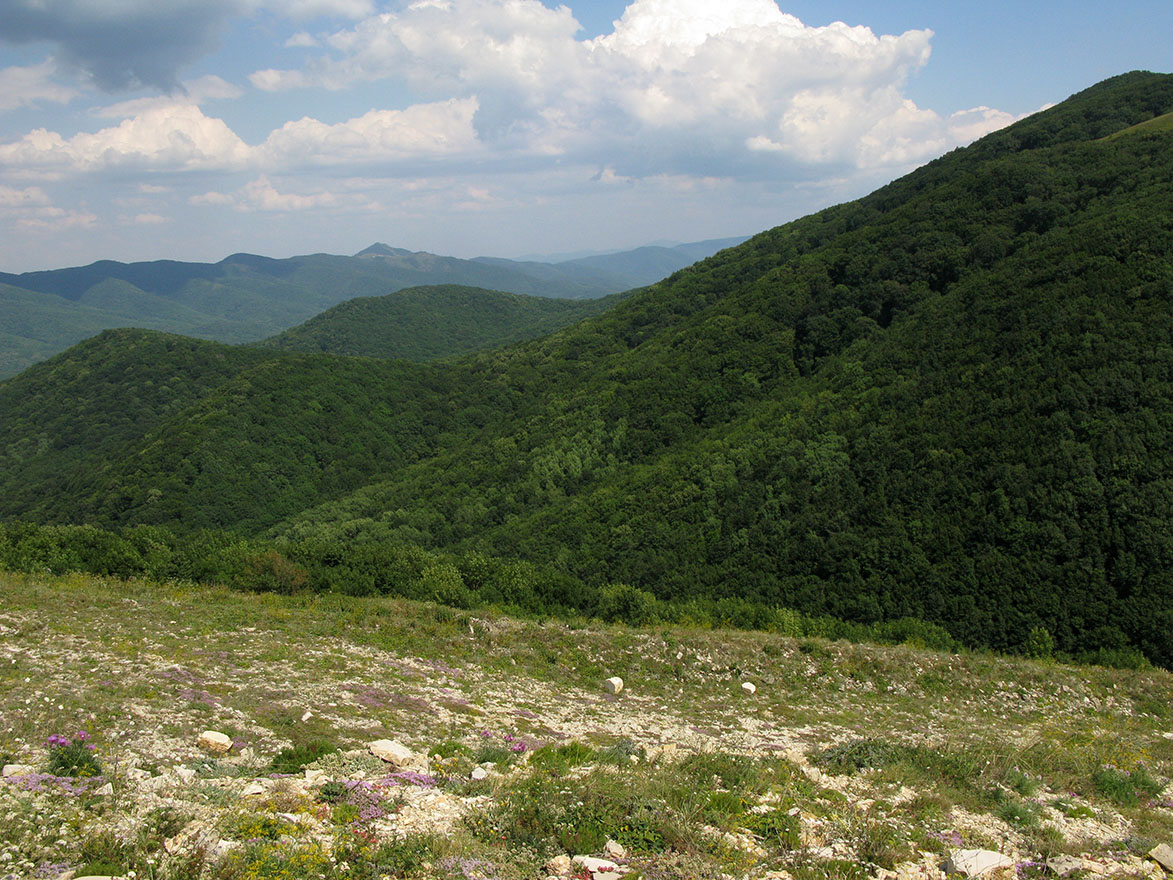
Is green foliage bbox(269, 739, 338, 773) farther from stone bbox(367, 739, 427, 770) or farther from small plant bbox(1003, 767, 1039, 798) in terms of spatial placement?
small plant bbox(1003, 767, 1039, 798)

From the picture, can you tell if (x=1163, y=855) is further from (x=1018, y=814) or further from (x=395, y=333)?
(x=395, y=333)

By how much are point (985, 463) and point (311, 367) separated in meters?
81.5

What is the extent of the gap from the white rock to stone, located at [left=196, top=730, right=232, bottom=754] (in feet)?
19.7

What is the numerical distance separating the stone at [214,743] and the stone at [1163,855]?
41.9 ft

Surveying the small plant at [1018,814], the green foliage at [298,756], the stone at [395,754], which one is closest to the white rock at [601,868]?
the stone at [395,754]

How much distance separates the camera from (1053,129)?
6625 cm

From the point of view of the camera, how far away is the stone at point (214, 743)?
31.6ft

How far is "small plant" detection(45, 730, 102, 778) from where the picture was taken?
26.7 ft

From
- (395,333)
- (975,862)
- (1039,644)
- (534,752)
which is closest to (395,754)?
(534,752)

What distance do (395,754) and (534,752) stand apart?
7.65ft

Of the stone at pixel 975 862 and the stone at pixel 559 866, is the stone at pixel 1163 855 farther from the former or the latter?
the stone at pixel 559 866

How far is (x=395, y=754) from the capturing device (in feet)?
33.1

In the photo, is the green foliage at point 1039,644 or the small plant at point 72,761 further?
the green foliage at point 1039,644

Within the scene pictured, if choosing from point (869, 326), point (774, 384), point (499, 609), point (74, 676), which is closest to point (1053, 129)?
point (869, 326)
